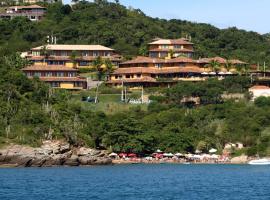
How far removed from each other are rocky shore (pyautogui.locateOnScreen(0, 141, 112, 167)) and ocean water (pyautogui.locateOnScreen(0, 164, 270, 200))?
2567 millimetres

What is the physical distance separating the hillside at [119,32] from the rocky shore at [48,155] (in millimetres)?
39175

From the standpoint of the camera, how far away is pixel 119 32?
148250mm

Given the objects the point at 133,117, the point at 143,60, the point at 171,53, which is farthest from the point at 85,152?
the point at 171,53

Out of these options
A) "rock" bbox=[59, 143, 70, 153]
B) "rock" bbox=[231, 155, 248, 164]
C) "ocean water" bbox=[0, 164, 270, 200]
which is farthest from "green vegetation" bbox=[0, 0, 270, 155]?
"ocean water" bbox=[0, 164, 270, 200]

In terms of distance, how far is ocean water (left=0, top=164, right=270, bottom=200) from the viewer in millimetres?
60188

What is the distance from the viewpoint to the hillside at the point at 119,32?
14338 centimetres

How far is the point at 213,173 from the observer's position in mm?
84562

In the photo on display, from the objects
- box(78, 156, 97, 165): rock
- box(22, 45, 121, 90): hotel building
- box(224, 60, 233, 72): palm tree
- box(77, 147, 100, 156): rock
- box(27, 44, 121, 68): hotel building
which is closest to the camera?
box(77, 147, 100, 156): rock

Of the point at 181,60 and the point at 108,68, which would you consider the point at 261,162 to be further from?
the point at 108,68

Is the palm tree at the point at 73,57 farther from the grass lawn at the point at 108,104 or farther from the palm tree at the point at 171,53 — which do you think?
the palm tree at the point at 171,53

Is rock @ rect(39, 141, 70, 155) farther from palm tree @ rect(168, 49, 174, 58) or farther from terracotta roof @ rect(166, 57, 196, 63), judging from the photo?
palm tree @ rect(168, 49, 174, 58)

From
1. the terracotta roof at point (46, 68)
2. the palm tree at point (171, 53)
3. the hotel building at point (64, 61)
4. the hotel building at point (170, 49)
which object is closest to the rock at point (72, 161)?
the hotel building at point (64, 61)

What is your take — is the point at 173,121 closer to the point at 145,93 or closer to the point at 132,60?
the point at 145,93

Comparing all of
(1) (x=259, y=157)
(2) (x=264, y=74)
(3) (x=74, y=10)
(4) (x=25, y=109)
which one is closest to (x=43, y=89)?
(4) (x=25, y=109)
